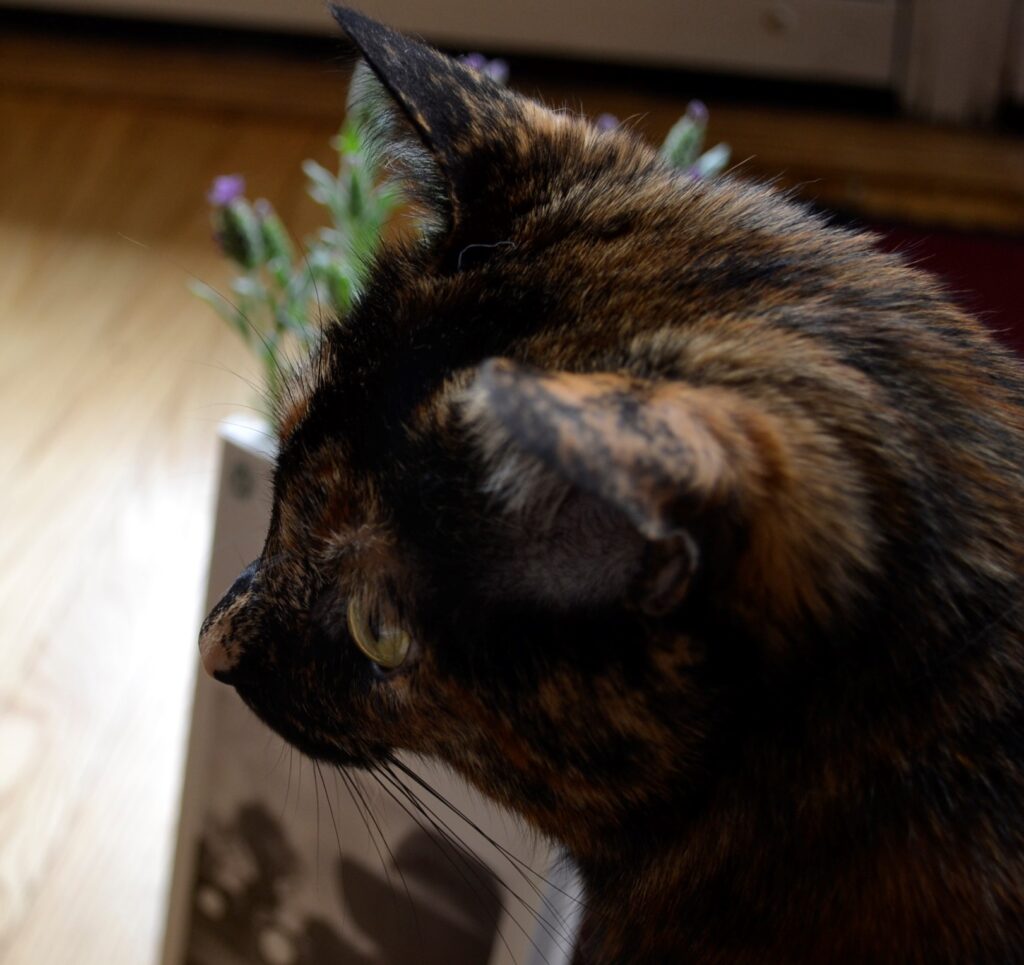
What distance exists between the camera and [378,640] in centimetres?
65

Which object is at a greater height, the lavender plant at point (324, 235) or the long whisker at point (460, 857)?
the lavender plant at point (324, 235)

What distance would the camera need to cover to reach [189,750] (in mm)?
1025

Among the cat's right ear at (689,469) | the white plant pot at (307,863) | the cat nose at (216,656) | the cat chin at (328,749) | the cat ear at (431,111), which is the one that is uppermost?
the cat ear at (431,111)

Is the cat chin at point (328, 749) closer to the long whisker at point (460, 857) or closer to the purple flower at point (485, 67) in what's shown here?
the long whisker at point (460, 857)

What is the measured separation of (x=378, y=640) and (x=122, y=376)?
1.03 metres

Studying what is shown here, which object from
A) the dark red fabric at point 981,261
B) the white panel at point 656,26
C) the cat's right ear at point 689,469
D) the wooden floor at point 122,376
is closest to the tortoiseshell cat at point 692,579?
the cat's right ear at point 689,469

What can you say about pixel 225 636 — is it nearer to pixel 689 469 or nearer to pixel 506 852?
pixel 506 852

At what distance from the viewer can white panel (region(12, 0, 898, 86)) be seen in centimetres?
183

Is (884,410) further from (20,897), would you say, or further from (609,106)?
(609,106)

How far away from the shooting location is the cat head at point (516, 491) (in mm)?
485

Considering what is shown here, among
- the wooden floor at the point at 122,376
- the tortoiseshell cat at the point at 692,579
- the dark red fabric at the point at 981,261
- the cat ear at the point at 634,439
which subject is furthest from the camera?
the dark red fabric at the point at 981,261

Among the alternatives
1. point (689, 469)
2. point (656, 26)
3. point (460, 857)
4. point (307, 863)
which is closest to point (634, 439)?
point (689, 469)

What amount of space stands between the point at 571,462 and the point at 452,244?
32 cm

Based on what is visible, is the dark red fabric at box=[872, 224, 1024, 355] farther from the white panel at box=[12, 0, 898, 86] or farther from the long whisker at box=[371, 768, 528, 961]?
the long whisker at box=[371, 768, 528, 961]
